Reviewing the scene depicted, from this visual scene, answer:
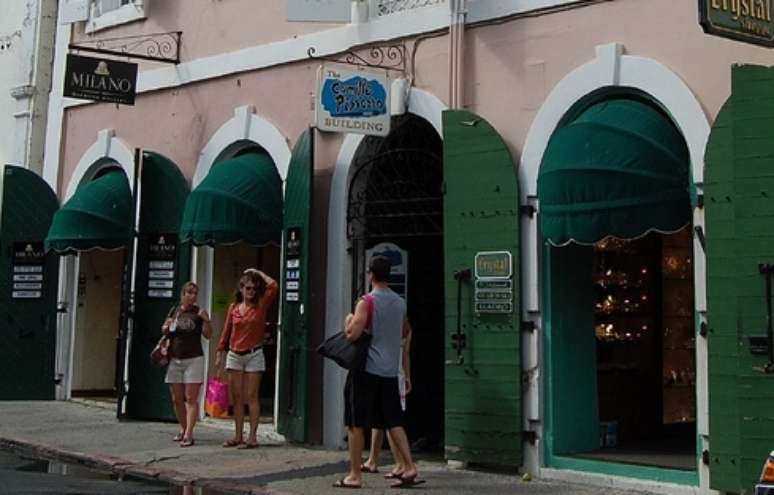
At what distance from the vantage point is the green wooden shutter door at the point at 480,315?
32.3 ft

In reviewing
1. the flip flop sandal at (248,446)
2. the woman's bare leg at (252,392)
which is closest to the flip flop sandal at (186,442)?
the flip flop sandal at (248,446)

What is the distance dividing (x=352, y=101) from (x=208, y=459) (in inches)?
152

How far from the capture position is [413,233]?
11508 mm

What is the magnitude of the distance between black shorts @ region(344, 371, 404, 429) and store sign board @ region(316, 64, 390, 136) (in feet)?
9.31

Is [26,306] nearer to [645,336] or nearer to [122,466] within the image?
[122,466]

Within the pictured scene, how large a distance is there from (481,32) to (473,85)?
1.73ft

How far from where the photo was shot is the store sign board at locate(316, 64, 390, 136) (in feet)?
35.1

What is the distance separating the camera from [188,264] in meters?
13.5

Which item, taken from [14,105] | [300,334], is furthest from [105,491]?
[14,105]

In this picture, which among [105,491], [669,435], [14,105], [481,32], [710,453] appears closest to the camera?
[710,453]

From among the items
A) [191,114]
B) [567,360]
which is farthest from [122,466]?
[191,114]

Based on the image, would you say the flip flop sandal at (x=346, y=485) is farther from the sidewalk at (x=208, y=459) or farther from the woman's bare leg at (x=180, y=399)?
the woman's bare leg at (x=180, y=399)

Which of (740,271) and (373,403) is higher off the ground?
(740,271)

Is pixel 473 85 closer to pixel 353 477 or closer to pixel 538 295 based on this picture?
pixel 538 295
